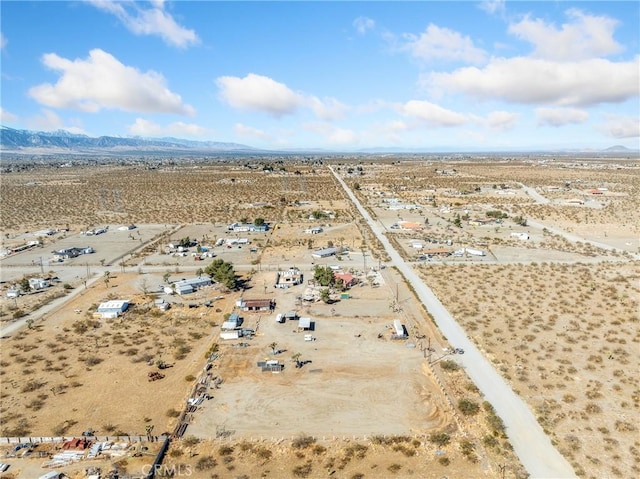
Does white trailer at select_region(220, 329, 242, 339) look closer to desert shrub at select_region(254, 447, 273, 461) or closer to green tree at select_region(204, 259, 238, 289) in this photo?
green tree at select_region(204, 259, 238, 289)

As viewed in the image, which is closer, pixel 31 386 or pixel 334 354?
pixel 31 386

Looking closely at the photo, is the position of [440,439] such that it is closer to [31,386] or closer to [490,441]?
[490,441]

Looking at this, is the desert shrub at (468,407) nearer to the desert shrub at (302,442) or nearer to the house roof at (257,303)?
the desert shrub at (302,442)

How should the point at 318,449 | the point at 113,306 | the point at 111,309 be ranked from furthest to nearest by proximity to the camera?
the point at 113,306, the point at 111,309, the point at 318,449

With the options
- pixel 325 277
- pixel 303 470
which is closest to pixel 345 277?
pixel 325 277

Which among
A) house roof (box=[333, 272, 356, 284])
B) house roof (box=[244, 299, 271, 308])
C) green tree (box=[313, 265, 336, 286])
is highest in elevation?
green tree (box=[313, 265, 336, 286])

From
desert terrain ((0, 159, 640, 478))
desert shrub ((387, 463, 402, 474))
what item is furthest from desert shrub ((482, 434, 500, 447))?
desert shrub ((387, 463, 402, 474))
